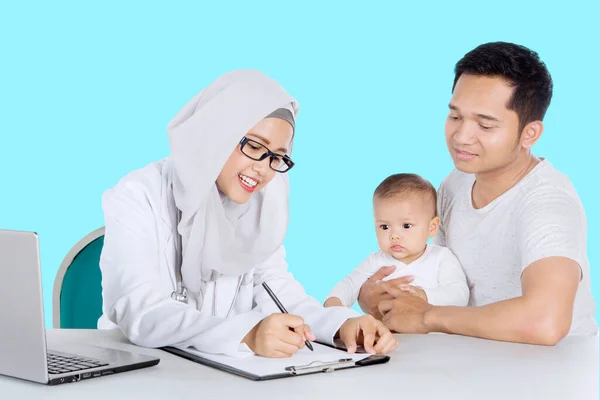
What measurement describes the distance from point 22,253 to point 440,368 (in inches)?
36.0

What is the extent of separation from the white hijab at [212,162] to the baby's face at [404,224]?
0.51 m

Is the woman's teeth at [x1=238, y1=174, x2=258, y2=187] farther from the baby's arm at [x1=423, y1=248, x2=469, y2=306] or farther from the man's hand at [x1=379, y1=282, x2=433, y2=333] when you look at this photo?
→ the baby's arm at [x1=423, y1=248, x2=469, y2=306]

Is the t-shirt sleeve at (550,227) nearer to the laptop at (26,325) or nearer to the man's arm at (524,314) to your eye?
the man's arm at (524,314)

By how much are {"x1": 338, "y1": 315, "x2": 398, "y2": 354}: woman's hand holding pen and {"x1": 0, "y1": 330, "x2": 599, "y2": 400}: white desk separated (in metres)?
0.04

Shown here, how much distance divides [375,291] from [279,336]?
0.88 m

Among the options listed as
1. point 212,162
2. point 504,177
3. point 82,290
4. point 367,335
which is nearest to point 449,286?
point 504,177

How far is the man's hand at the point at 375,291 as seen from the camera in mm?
2711

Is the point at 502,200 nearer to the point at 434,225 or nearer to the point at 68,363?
the point at 434,225

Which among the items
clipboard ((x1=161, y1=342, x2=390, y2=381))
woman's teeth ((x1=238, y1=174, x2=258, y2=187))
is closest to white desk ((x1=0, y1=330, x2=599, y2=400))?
clipboard ((x1=161, y1=342, x2=390, y2=381))

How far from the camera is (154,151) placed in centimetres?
455

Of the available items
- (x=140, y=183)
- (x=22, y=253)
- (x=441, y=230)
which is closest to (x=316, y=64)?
(x=441, y=230)

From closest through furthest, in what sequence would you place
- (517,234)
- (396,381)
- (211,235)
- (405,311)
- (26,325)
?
(26,325) → (396,381) → (211,235) → (405,311) → (517,234)

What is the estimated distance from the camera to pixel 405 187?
284 cm

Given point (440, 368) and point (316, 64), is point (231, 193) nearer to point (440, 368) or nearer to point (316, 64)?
point (440, 368)
